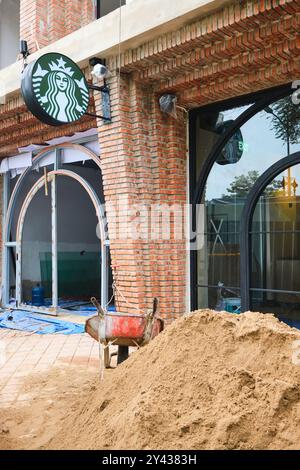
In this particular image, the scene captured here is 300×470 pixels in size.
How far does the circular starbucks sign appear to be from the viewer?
5.57 metres

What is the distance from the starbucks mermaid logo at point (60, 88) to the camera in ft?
18.4

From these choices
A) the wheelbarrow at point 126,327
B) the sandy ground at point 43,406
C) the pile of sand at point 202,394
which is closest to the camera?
the pile of sand at point 202,394

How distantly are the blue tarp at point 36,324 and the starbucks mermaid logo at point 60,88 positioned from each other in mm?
3995

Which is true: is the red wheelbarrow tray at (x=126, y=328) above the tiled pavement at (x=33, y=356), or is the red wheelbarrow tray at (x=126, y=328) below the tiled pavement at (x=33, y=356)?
above

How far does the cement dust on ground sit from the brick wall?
21.4ft

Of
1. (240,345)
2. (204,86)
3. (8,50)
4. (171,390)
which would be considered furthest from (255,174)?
(8,50)

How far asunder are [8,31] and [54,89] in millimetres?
6186

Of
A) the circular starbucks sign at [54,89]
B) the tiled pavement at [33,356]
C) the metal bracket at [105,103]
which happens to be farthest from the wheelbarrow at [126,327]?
the metal bracket at [105,103]

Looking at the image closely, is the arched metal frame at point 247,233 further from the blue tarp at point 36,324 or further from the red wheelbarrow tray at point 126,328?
the blue tarp at point 36,324

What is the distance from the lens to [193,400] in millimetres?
2900

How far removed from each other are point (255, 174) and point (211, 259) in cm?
152

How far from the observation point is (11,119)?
8.68m

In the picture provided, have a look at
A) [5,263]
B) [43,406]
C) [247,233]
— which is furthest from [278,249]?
[5,263]
